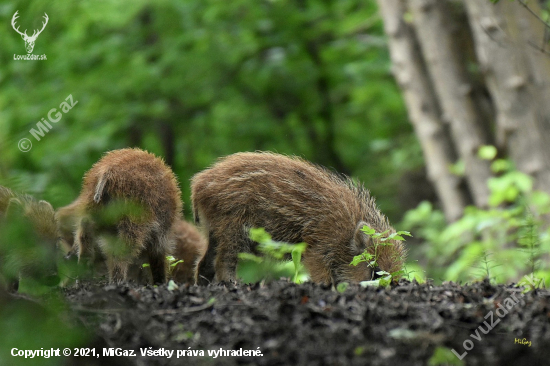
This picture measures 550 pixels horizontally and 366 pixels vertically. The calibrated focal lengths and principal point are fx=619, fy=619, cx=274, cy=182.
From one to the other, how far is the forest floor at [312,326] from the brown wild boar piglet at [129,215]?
103cm

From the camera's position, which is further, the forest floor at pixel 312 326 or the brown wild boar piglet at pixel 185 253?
the brown wild boar piglet at pixel 185 253

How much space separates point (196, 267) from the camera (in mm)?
5555

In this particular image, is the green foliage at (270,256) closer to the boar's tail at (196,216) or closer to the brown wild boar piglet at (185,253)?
the boar's tail at (196,216)

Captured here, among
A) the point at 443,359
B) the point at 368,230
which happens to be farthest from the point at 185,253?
the point at 443,359

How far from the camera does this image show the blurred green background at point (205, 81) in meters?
12.2

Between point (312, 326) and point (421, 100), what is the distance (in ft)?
24.8

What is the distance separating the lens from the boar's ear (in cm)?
559

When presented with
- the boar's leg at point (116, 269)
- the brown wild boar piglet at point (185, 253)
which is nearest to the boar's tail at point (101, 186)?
the boar's leg at point (116, 269)

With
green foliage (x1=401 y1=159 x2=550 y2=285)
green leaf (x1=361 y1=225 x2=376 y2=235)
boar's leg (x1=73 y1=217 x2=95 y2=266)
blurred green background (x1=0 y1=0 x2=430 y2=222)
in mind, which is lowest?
green foliage (x1=401 y1=159 x2=550 y2=285)

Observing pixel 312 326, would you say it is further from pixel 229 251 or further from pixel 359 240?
pixel 359 240

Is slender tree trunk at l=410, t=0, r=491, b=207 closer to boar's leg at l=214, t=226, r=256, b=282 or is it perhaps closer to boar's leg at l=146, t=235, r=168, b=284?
boar's leg at l=214, t=226, r=256, b=282

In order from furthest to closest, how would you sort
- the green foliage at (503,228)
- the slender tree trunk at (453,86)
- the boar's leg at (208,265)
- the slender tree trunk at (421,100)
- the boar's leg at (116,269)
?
the slender tree trunk at (421,100)
the slender tree trunk at (453,86)
the green foliage at (503,228)
the boar's leg at (208,265)
the boar's leg at (116,269)

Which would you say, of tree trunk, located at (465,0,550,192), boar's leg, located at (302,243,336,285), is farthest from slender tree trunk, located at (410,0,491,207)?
boar's leg, located at (302,243,336,285)

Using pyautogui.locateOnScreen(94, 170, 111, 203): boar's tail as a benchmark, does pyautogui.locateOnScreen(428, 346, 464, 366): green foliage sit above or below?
below
